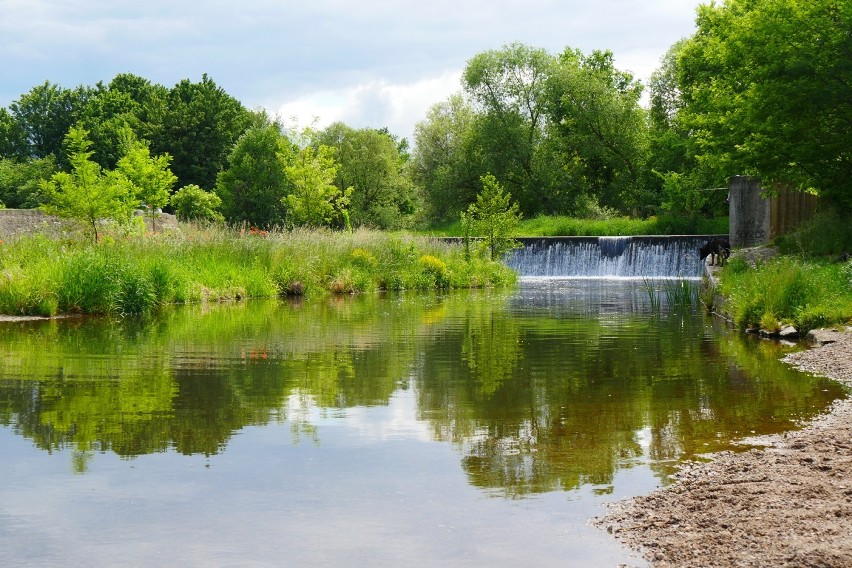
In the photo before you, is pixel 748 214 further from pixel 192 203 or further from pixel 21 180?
pixel 21 180

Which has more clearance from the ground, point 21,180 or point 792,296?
point 21,180

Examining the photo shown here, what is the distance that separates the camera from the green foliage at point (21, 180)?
67250mm

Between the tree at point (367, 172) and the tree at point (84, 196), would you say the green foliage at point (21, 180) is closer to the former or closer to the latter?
the tree at point (367, 172)

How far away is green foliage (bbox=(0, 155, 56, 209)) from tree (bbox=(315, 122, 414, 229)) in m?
20.5

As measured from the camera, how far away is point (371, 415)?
7625 millimetres

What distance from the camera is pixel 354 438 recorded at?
6.71m

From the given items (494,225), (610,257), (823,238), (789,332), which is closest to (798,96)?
(823,238)

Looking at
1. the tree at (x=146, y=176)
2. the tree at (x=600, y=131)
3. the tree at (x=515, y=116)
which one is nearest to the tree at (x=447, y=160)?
the tree at (x=515, y=116)

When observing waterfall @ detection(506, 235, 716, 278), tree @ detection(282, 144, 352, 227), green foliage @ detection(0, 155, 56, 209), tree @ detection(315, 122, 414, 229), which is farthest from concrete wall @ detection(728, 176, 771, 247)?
green foliage @ detection(0, 155, 56, 209)

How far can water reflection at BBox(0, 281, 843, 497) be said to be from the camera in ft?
21.1

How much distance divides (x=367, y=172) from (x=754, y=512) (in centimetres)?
6393

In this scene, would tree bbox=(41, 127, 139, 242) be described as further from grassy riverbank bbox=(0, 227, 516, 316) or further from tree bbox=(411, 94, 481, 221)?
tree bbox=(411, 94, 481, 221)

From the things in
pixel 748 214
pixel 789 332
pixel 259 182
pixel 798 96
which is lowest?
pixel 789 332

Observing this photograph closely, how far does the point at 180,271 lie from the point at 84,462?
16.3 meters
